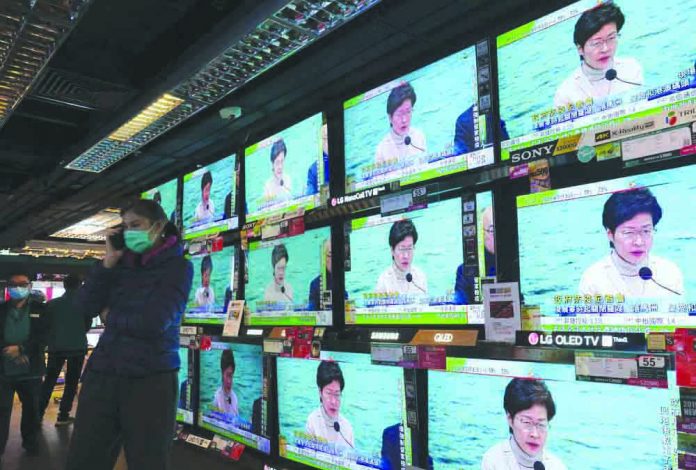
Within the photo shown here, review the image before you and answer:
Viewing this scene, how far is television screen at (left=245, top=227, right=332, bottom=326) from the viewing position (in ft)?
9.68

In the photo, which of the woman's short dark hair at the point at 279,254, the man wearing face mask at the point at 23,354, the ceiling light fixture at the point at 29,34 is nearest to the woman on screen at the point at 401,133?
the woman's short dark hair at the point at 279,254

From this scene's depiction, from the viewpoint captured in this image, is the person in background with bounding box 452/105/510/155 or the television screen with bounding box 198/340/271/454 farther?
the television screen with bounding box 198/340/271/454

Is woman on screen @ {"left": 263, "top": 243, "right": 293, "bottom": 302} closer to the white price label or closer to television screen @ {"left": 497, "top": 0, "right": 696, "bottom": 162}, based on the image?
television screen @ {"left": 497, "top": 0, "right": 696, "bottom": 162}

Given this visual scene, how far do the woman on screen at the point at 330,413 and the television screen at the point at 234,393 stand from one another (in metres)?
0.49

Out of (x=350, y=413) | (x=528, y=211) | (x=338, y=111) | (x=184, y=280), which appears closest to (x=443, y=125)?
(x=528, y=211)

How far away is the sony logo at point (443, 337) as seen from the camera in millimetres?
2213

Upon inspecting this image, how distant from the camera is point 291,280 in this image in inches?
125

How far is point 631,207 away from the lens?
177 centimetres

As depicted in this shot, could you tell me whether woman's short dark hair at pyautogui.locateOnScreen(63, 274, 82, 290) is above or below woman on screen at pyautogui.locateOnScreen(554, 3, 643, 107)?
below

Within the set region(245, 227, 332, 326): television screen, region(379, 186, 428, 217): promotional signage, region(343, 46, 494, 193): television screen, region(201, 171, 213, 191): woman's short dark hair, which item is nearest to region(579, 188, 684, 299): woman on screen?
region(343, 46, 494, 193): television screen

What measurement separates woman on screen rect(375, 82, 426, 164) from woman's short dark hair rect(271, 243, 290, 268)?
92 centimetres

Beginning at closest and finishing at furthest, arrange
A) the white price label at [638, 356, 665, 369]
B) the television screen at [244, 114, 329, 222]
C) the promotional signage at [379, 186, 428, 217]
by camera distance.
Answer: the white price label at [638, 356, 665, 369] < the promotional signage at [379, 186, 428, 217] < the television screen at [244, 114, 329, 222]

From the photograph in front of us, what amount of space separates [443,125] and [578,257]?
832mm

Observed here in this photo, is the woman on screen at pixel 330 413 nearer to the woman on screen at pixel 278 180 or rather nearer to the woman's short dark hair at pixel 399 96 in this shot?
the woman on screen at pixel 278 180
